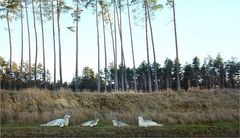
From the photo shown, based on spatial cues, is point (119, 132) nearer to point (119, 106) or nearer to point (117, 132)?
point (117, 132)

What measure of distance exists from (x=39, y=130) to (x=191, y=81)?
6710 cm

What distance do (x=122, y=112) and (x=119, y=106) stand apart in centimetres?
265

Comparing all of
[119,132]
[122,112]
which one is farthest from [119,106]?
[119,132]

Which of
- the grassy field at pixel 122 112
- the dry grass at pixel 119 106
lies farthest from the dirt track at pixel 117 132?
the dry grass at pixel 119 106

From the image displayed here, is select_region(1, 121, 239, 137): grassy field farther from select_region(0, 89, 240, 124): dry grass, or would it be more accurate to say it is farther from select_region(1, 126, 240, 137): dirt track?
select_region(0, 89, 240, 124): dry grass

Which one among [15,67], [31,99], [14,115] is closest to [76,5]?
[31,99]

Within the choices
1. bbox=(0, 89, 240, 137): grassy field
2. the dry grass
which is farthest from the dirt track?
the dry grass

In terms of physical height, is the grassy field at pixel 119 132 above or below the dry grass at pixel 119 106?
below

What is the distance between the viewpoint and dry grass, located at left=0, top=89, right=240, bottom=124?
17141 millimetres

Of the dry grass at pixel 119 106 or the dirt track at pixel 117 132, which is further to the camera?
the dry grass at pixel 119 106

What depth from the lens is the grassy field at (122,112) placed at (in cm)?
1338

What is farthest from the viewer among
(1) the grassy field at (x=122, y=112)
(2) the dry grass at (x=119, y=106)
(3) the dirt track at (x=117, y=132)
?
(2) the dry grass at (x=119, y=106)

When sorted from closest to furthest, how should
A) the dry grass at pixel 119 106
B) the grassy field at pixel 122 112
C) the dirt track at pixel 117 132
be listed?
the dirt track at pixel 117 132, the grassy field at pixel 122 112, the dry grass at pixel 119 106

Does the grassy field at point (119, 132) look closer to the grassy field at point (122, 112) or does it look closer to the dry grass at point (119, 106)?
the grassy field at point (122, 112)
